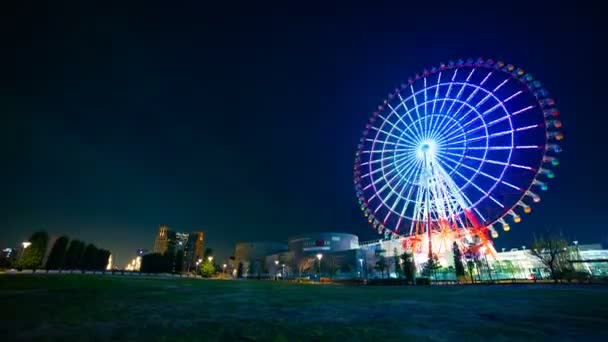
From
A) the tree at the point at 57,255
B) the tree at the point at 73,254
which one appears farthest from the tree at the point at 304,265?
the tree at the point at 57,255

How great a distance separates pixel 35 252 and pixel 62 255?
8.20 meters

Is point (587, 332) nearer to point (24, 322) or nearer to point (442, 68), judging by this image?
point (24, 322)

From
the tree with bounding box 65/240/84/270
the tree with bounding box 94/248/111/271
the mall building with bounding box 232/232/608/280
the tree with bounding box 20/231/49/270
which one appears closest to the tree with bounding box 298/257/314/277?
the mall building with bounding box 232/232/608/280

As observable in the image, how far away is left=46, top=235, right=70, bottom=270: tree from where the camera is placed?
211 ft

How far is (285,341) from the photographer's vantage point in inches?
229

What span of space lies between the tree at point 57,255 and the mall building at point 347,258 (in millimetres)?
56082

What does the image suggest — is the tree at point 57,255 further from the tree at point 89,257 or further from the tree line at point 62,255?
the tree at point 89,257

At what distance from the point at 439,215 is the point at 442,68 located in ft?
78.2

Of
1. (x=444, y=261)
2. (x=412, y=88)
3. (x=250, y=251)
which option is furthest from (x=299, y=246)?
(x=412, y=88)

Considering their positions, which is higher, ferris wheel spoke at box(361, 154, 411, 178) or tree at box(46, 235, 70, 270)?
ferris wheel spoke at box(361, 154, 411, 178)

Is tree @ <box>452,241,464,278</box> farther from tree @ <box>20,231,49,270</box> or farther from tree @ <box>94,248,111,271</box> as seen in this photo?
tree @ <box>94,248,111,271</box>

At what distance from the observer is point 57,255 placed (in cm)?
6462

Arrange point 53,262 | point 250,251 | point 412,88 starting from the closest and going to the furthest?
1. point 412,88
2. point 53,262
3. point 250,251

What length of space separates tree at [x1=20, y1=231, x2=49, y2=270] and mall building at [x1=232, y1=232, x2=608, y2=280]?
189ft
